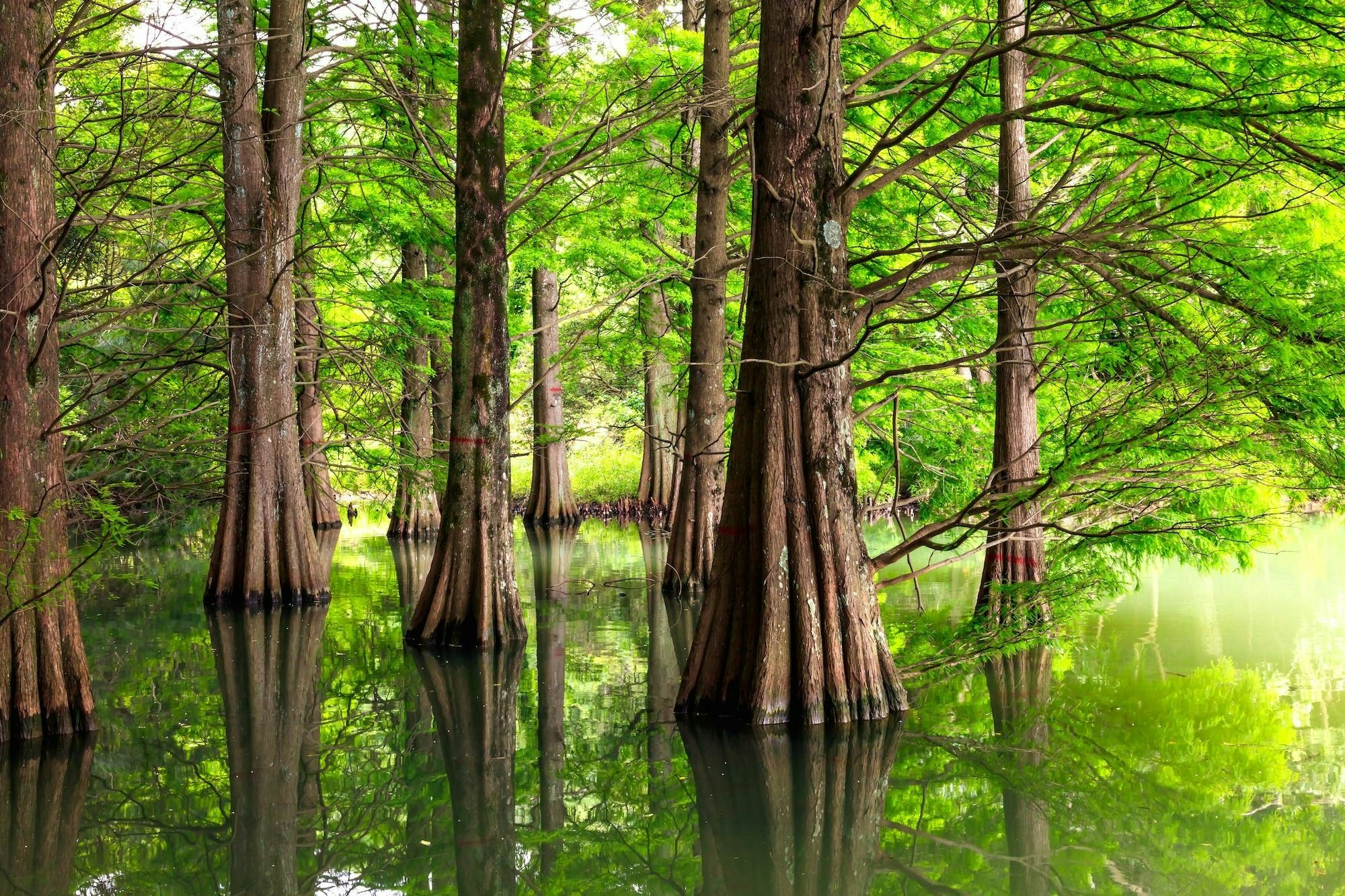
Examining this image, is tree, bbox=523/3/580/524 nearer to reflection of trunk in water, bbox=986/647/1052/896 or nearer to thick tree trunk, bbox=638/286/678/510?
thick tree trunk, bbox=638/286/678/510

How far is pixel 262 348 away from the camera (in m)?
12.4

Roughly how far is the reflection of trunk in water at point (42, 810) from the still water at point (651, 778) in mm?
21

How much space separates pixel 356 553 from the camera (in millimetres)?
18172

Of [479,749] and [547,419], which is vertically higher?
[547,419]

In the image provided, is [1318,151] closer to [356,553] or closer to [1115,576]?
[1115,576]

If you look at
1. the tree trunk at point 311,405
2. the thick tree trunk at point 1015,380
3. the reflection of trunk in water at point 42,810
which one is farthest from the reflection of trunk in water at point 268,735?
the thick tree trunk at point 1015,380

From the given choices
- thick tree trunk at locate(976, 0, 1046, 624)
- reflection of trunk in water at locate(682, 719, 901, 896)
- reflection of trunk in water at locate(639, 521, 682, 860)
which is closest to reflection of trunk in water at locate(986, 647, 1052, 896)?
reflection of trunk in water at locate(682, 719, 901, 896)

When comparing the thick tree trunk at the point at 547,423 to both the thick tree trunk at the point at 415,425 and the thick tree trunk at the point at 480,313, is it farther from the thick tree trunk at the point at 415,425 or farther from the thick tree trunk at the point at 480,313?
the thick tree trunk at the point at 480,313

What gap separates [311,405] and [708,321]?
215 inches

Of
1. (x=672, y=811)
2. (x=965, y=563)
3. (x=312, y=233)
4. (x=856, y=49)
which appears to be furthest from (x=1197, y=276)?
(x=312, y=233)

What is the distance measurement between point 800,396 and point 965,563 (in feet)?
35.4

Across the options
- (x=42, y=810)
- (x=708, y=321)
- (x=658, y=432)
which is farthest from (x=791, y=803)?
(x=658, y=432)

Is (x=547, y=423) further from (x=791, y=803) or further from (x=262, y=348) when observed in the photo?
(x=791, y=803)

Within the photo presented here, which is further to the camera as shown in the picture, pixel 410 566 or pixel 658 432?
pixel 658 432
